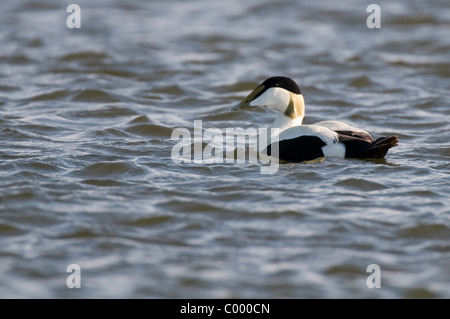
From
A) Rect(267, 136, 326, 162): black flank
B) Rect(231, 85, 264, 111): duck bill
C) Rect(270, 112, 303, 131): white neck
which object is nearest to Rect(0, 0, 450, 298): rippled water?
Rect(267, 136, 326, 162): black flank

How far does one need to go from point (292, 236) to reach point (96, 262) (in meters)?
1.59

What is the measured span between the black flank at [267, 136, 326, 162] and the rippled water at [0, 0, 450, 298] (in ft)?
0.38

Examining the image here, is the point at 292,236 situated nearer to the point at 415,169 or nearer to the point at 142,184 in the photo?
the point at 142,184

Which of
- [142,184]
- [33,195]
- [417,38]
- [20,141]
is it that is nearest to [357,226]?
[142,184]

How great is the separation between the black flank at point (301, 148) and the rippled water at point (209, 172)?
116 mm

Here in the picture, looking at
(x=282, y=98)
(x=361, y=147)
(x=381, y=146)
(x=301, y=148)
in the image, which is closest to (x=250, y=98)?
(x=282, y=98)

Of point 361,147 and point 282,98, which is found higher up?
point 282,98

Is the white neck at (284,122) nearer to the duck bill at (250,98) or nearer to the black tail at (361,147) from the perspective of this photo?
the duck bill at (250,98)

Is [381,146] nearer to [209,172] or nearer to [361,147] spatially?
[361,147]

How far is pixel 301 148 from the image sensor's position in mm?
7719

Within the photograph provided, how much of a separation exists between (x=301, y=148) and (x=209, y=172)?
3.14ft

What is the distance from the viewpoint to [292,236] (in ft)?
20.4

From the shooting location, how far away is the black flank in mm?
7703

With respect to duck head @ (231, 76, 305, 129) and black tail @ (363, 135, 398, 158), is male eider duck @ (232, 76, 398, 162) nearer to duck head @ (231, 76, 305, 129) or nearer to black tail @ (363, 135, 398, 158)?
black tail @ (363, 135, 398, 158)
